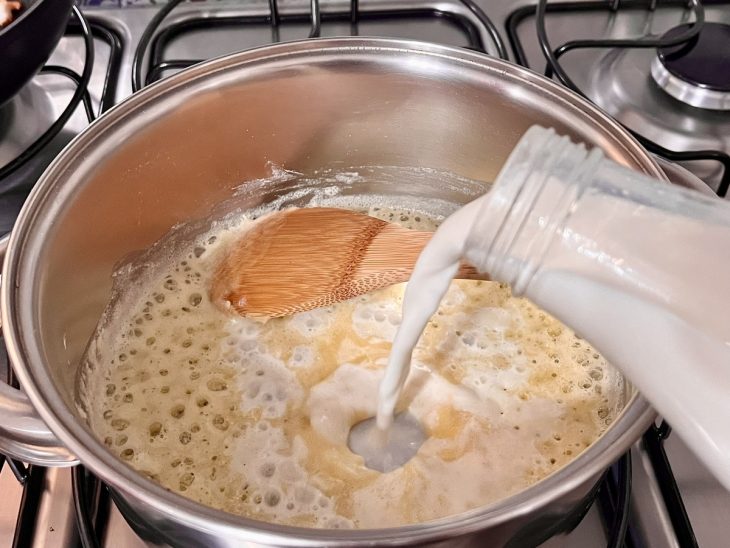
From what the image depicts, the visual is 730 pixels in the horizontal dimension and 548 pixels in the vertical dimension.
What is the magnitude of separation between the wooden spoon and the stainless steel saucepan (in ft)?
0.26

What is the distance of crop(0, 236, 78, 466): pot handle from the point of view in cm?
54

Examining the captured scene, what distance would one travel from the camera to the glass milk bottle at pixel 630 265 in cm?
42

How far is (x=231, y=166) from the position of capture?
0.93 meters

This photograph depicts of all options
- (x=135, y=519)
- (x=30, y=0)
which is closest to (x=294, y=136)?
(x=30, y=0)

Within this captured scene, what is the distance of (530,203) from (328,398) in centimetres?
43

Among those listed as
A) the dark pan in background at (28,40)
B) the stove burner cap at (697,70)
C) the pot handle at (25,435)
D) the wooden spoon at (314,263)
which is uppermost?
the dark pan in background at (28,40)

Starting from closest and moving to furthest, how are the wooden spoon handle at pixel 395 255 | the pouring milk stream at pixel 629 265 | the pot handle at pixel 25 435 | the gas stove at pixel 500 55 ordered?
the pouring milk stream at pixel 629 265 → the pot handle at pixel 25 435 → the gas stove at pixel 500 55 → the wooden spoon handle at pixel 395 255

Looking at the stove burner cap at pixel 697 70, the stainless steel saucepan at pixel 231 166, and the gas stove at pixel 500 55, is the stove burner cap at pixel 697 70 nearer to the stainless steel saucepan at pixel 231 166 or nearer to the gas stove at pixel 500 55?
the gas stove at pixel 500 55

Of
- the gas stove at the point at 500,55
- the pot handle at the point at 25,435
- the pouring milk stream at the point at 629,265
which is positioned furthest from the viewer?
the gas stove at the point at 500,55

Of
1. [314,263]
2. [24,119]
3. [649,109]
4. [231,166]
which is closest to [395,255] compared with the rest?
[314,263]

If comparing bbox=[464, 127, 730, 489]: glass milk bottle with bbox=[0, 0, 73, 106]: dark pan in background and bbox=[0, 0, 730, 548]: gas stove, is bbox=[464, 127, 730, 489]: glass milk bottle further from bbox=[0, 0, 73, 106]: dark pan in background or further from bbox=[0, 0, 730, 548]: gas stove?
bbox=[0, 0, 73, 106]: dark pan in background

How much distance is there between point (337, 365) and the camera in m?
0.86

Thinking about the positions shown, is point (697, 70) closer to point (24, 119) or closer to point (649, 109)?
point (649, 109)

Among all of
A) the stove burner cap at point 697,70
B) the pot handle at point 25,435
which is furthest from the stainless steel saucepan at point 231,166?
the stove burner cap at point 697,70
